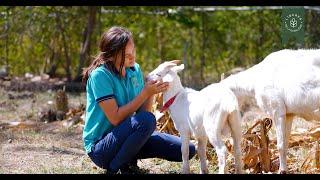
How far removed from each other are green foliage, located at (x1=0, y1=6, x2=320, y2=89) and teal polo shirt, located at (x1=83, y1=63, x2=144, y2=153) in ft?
20.1

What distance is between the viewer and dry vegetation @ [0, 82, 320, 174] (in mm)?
5242

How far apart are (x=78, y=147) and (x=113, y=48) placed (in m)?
2.05

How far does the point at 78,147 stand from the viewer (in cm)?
665

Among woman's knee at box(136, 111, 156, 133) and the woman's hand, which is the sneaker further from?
the woman's hand

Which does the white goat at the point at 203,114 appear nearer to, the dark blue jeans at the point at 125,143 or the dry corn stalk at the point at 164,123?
the dark blue jeans at the point at 125,143

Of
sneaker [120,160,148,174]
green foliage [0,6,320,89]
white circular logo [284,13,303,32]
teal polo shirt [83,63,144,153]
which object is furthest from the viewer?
green foliage [0,6,320,89]

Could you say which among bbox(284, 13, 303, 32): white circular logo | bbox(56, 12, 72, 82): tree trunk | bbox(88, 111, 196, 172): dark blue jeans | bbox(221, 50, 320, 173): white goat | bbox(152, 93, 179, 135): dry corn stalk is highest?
bbox(284, 13, 303, 32): white circular logo

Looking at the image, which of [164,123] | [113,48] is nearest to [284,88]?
[113,48]

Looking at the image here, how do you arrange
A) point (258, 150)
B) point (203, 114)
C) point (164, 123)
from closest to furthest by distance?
point (203, 114) → point (258, 150) → point (164, 123)

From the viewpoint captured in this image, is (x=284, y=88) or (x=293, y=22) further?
(x=293, y=22)

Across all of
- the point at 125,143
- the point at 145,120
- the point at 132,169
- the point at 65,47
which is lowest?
the point at 65,47

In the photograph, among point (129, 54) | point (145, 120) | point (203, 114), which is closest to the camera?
point (203, 114)

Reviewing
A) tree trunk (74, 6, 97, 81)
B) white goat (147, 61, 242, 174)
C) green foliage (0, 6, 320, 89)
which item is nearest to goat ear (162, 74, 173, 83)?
white goat (147, 61, 242, 174)

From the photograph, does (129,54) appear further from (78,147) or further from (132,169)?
(78,147)
